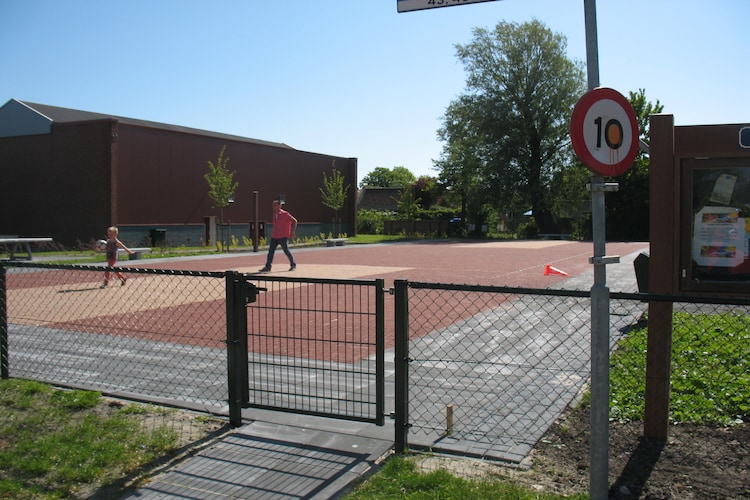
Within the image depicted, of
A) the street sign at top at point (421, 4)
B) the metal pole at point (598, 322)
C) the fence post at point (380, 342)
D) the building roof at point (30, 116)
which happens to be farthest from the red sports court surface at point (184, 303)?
the building roof at point (30, 116)

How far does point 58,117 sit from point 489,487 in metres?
40.0

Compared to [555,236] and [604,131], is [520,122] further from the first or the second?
[604,131]

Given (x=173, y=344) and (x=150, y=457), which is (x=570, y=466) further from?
(x=173, y=344)

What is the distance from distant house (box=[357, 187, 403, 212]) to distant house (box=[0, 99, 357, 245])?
4899 centimetres

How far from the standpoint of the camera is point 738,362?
6.29 m

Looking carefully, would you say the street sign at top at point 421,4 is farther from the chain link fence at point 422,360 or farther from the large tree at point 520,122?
the large tree at point 520,122

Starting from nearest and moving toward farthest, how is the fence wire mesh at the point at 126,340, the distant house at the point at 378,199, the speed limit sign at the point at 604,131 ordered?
the speed limit sign at the point at 604,131, the fence wire mesh at the point at 126,340, the distant house at the point at 378,199

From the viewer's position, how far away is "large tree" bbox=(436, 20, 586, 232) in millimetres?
52000

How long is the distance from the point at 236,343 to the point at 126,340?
407 cm

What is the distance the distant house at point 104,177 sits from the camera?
3284 centimetres

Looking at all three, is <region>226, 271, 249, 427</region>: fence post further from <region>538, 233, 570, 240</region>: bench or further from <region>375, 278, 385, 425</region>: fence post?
<region>538, 233, 570, 240</region>: bench

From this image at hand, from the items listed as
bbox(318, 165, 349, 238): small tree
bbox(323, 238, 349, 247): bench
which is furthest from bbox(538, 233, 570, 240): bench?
bbox(323, 238, 349, 247): bench

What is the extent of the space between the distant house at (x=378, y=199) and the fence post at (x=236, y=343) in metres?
84.0

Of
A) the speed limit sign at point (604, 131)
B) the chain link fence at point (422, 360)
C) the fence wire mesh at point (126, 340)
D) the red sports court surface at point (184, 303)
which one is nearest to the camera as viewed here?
the speed limit sign at point (604, 131)
